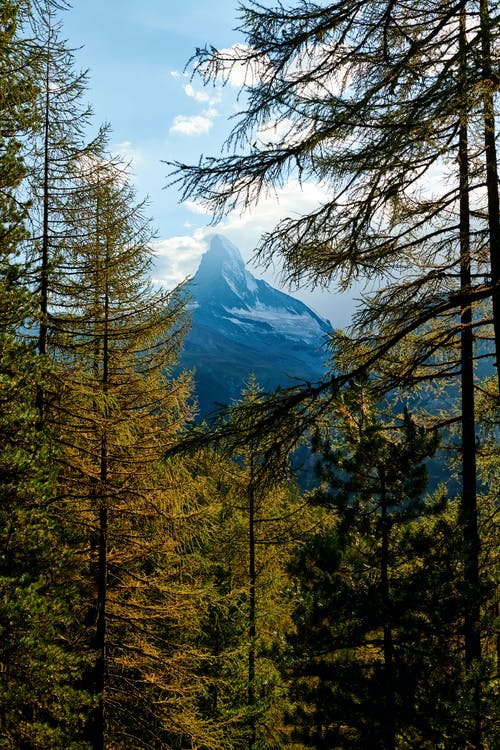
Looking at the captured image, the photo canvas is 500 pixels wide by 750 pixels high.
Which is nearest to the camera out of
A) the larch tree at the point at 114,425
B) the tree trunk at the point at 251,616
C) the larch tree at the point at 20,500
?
the larch tree at the point at 20,500

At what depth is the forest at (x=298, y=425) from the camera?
166 inches

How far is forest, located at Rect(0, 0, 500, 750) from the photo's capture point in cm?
423

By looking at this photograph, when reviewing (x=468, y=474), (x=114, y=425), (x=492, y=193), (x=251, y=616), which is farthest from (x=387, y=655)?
(x=251, y=616)

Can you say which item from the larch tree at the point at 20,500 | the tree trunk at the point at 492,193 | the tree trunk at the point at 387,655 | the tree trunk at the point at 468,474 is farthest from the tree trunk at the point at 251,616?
the tree trunk at the point at 492,193

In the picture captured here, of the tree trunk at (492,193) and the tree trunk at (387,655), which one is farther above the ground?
the tree trunk at (492,193)

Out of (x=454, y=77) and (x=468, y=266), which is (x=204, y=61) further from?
(x=468, y=266)

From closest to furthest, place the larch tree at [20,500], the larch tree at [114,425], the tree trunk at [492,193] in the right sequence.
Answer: the tree trunk at [492,193] < the larch tree at [20,500] < the larch tree at [114,425]

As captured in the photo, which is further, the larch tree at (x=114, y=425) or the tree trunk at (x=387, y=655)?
the larch tree at (x=114, y=425)

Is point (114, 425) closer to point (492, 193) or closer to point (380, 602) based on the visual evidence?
point (380, 602)

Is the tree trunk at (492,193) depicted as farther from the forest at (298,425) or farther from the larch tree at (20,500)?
the larch tree at (20,500)

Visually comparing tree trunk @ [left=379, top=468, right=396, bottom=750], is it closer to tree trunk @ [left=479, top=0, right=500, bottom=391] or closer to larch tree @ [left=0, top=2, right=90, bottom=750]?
tree trunk @ [left=479, top=0, right=500, bottom=391]

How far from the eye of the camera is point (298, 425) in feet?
13.9

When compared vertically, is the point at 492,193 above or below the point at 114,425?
above

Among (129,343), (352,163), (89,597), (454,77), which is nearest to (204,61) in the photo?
(352,163)
